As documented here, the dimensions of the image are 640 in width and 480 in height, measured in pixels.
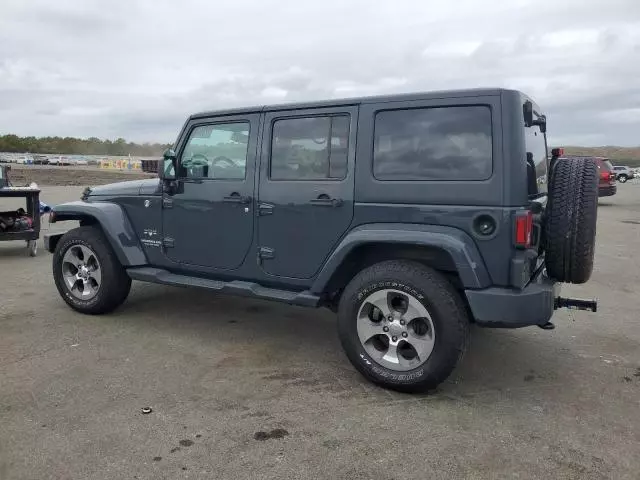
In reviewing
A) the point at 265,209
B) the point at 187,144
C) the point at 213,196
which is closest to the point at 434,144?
the point at 265,209

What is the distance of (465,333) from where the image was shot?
11.4 feet

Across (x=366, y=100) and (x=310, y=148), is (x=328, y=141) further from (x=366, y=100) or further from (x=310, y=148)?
(x=366, y=100)

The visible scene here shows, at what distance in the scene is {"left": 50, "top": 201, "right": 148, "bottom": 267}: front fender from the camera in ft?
16.5

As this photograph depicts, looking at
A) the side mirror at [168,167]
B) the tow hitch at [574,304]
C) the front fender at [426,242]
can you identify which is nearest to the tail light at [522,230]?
the front fender at [426,242]

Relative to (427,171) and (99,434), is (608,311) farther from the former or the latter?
(99,434)

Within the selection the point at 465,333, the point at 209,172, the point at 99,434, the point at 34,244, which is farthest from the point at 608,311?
the point at 34,244

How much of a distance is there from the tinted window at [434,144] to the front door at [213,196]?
3.86 feet

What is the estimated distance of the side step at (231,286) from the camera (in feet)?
13.7

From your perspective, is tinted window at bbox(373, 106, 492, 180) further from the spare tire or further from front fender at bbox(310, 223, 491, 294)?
the spare tire

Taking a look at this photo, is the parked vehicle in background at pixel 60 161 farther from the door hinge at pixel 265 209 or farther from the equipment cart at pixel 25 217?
the door hinge at pixel 265 209

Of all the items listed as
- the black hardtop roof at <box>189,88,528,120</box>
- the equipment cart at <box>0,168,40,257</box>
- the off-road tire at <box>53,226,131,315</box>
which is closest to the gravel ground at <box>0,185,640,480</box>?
the off-road tire at <box>53,226,131,315</box>

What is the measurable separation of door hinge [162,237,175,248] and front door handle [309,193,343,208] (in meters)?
1.54

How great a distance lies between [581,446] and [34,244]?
8384 millimetres

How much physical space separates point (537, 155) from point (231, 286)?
2641mm
